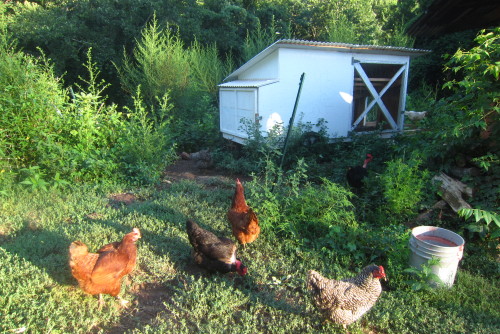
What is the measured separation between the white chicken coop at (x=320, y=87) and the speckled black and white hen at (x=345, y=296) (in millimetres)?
4809

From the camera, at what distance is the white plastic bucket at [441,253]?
3.28 m

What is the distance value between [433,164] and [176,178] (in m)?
5.06

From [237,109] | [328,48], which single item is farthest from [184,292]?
[328,48]

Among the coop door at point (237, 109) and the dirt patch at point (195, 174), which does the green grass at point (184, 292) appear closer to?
the dirt patch at point (195, 174)

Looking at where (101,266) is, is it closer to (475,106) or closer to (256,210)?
(256,210)

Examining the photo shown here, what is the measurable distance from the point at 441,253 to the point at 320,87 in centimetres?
532

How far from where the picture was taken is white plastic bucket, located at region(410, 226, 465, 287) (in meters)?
3.28

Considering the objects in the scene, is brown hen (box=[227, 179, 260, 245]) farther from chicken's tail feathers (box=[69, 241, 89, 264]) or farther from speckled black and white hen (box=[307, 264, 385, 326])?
chicken's tail feathers (box=[69, 241, 89, 264])

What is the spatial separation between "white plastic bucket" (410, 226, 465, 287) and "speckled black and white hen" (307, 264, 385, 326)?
0.82 metres

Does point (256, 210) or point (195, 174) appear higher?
point (256, 210)

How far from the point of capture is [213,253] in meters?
3.57

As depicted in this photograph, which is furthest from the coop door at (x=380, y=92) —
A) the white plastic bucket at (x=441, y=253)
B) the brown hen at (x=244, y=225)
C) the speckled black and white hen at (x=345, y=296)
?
the speckled black and white hen at (x=345, y=296)

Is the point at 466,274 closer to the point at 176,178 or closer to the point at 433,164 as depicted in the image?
the point at 433,164

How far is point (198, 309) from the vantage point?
3.05 metres
